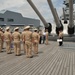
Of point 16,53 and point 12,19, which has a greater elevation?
point 12,19

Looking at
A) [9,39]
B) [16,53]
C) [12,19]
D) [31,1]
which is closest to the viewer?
[16,53]

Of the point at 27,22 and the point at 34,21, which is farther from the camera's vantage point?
the point at 34,21

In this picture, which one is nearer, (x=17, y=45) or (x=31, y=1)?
(x=17, y=45)

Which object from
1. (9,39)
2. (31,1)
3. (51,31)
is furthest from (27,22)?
(9,39)

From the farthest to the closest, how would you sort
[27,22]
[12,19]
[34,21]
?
[34,21]
[27,22]
[12,19]

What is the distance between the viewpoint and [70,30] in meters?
25.2

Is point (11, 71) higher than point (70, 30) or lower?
lower

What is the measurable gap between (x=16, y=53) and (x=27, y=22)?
2924 inches

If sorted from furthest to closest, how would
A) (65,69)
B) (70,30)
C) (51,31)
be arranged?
(51,31), (70,30), (65,69)

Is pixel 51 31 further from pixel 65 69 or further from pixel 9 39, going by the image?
pixel 65 69

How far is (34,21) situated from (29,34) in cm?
8292

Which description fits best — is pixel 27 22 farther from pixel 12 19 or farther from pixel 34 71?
pixel 34 71


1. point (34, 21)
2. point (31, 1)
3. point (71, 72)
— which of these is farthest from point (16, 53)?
point (34, 21)

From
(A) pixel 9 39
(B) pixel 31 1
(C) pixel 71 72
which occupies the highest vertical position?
(B) pixel 31 1
